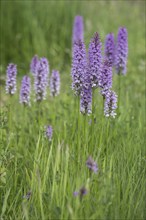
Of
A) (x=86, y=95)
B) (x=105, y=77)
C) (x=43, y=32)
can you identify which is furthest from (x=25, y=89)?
(x=43, y=32)

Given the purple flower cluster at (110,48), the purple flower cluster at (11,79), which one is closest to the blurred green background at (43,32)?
the purple flower cluster at (110,48)

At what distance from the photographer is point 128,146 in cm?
382

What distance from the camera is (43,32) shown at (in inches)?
338

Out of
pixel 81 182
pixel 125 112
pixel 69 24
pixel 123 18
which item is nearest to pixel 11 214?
pixel 81 182

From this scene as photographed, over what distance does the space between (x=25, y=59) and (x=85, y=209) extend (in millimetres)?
5829

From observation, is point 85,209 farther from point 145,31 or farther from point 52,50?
point 145,31

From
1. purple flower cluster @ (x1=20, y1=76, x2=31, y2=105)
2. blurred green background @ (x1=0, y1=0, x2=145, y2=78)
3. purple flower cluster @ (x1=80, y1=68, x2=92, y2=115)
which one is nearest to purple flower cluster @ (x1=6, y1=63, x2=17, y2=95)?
purple flower cluster @ (x1=20, y1=76, x2=31, y2=105)

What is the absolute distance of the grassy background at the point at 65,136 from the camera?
2846mm

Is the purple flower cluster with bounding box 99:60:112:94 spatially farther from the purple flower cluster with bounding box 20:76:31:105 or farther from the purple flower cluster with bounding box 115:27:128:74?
the purple flower cluster with bounding box 20:76:31:105

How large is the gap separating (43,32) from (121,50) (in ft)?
14.7

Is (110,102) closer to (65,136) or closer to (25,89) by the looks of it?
(65,136)

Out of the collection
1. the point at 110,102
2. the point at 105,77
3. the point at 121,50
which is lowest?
the point at 110,102

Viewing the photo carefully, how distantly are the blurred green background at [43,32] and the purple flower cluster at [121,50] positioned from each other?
353 cm

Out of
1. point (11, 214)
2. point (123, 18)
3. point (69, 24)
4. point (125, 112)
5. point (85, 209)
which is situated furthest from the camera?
point (123, 18)
